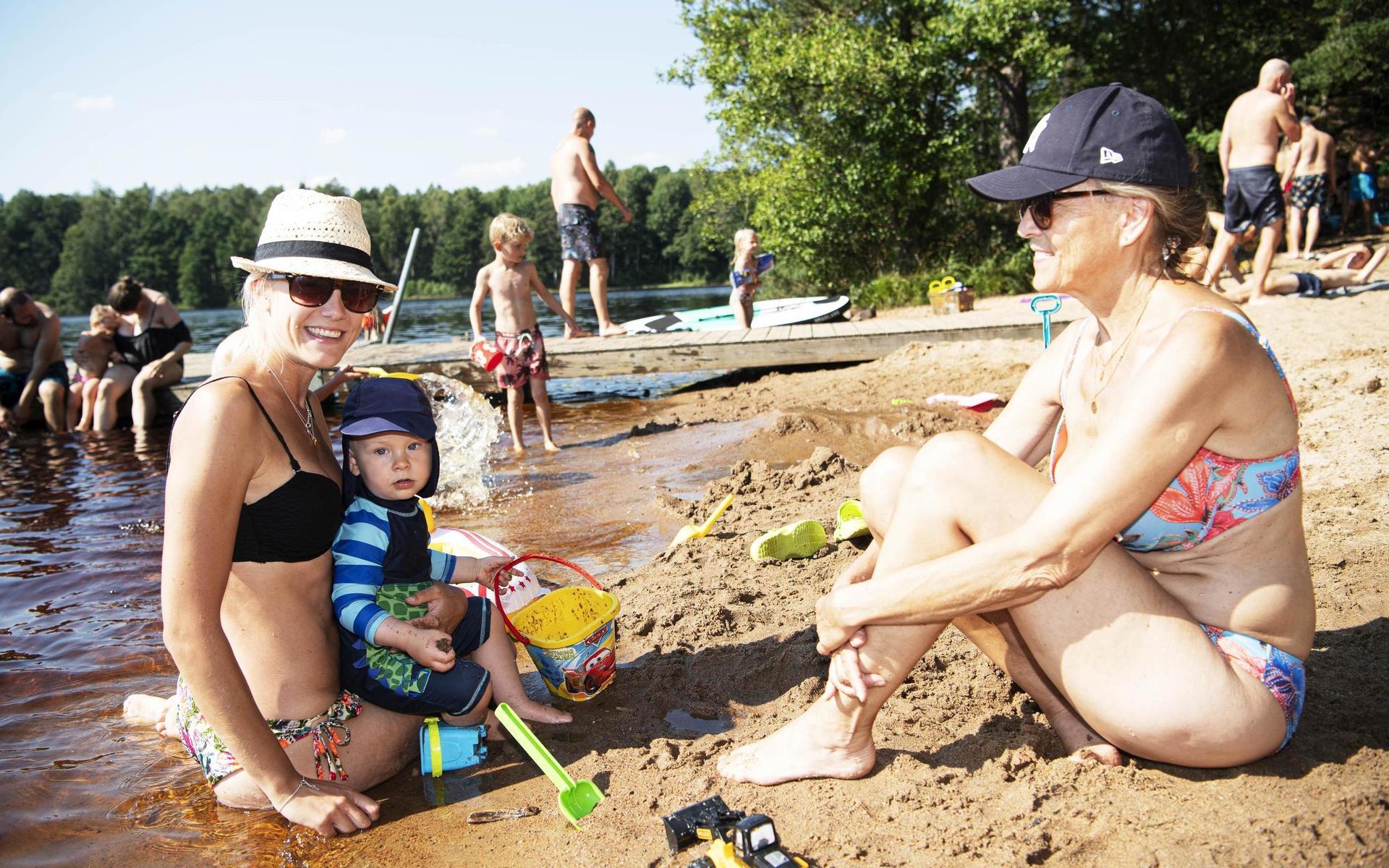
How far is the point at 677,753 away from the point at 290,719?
3.46ft

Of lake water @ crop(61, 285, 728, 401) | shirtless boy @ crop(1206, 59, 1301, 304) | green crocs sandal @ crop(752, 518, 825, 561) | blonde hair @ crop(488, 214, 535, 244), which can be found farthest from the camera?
lake water @ crop(61, 285, 728, 401)

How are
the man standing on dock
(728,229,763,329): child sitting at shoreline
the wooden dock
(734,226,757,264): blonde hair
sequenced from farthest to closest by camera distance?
(728,229,763,329): child sitting at shoreline < (734,226,757,264): blonde hair < the wooden dock < the man standing on dock

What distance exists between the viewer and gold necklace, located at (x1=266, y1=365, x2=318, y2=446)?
8.41 ft

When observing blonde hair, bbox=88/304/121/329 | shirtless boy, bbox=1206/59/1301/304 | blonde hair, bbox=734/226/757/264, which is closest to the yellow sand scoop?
shirtless boy, bbox=1206/59/1301/304

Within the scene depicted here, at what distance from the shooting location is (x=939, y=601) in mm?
2037

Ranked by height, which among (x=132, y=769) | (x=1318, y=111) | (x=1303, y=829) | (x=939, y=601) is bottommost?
(x=132, y=769)

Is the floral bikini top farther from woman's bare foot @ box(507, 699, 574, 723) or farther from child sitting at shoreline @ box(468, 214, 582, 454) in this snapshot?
child sitting at shoreline @ box(468, 214, 582, 454)

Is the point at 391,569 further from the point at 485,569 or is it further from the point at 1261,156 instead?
the point at 1261,156

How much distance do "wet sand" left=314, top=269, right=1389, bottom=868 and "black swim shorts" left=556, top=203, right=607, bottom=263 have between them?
6.16 metres

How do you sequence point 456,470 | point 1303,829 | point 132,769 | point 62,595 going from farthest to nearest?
point 456,470, point 62,595, point 132,769, point 1303,829

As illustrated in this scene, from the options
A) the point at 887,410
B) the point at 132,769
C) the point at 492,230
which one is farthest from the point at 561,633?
the point at 492,230

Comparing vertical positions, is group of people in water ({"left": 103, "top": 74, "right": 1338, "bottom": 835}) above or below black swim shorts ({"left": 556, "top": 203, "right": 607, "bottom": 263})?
below

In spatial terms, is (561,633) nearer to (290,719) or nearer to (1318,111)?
(290,719)

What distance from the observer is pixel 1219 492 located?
2010 mm
